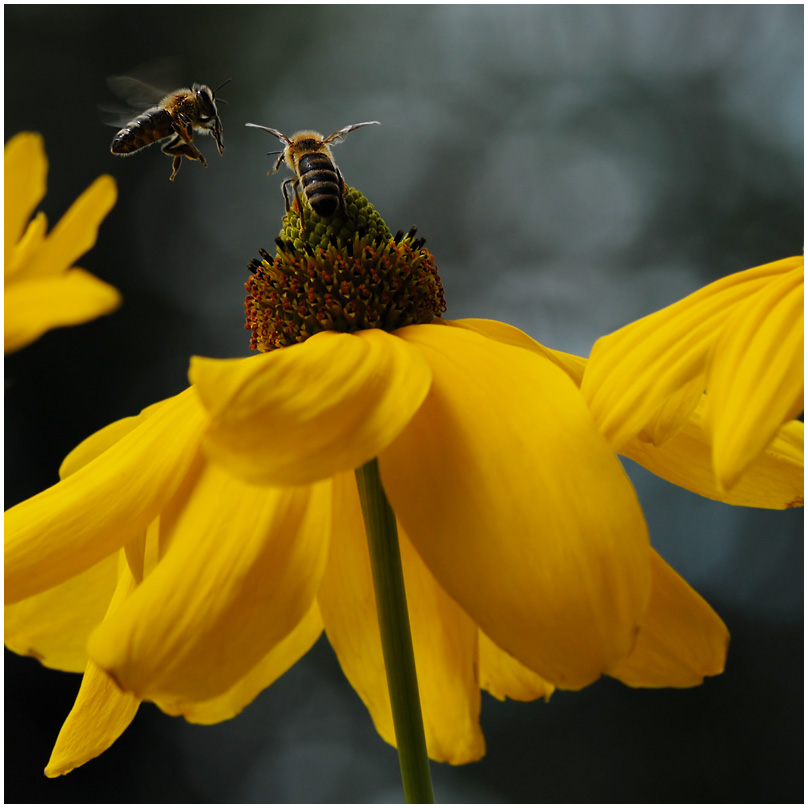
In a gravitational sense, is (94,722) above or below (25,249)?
below

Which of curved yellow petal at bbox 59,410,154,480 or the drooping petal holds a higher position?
the drooping petal

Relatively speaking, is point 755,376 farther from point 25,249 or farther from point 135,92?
point 135,92

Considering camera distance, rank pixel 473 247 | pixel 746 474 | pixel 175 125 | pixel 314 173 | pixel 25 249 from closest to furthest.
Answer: pixel 25 249
pixel 746 474
pixel 314 173
pixel 175 125
pixel 473 247

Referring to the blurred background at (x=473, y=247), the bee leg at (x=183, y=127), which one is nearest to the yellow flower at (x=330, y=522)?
the bee leg at (x=183, y=127)

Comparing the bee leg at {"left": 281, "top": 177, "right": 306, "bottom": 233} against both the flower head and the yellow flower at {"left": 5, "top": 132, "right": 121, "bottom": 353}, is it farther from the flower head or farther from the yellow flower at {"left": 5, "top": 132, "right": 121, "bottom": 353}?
the yellow flower at {"left": 5, "top": 132, "right": 121, "bottom": 353}

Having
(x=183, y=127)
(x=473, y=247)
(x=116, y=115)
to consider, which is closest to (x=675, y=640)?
(x=183, y=127)

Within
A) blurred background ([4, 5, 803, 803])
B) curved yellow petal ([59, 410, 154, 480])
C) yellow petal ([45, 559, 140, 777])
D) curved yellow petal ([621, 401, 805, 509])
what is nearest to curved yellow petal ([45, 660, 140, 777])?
yellow petal ([45, 559, 140, 777])

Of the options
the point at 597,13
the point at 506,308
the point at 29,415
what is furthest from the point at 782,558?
the point at 29,415
